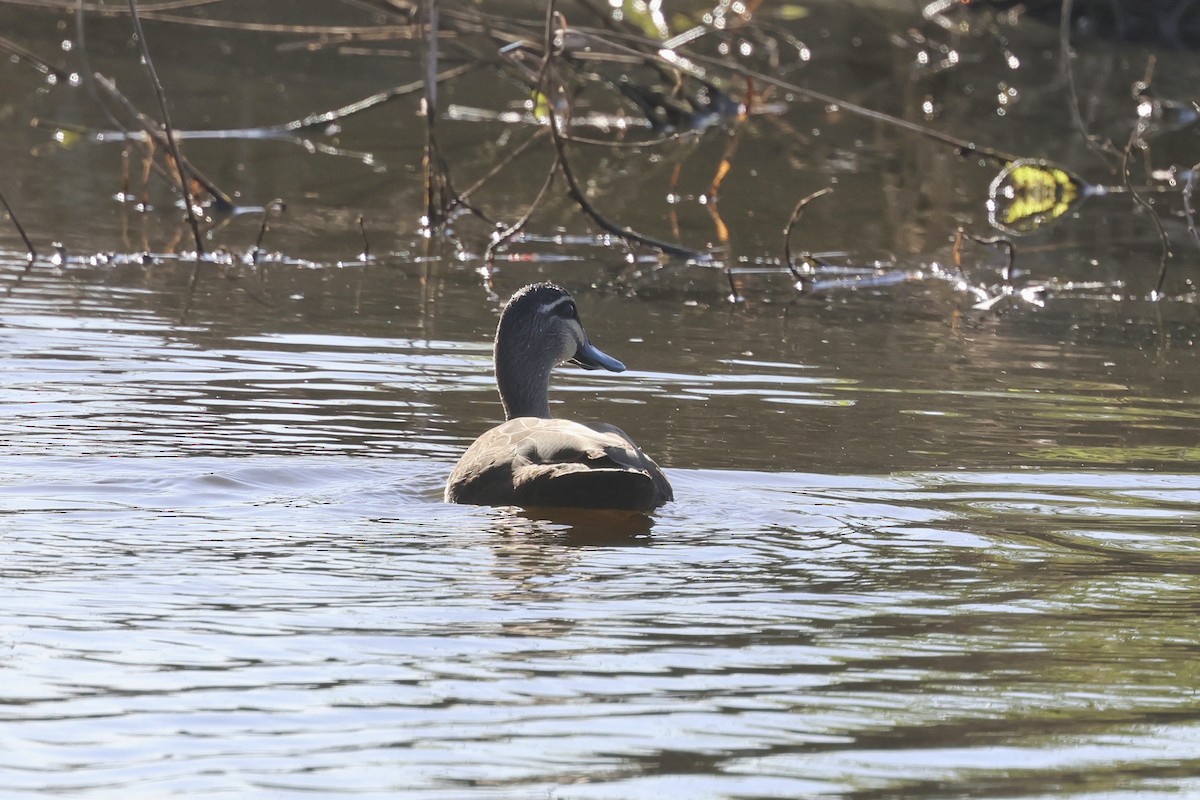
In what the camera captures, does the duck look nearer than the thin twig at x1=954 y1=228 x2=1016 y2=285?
Yes

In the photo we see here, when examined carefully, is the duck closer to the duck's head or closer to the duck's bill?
the duck's head

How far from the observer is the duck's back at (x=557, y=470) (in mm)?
6770

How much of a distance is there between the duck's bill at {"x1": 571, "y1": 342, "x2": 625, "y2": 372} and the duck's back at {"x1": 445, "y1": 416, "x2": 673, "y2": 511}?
56.6 inches

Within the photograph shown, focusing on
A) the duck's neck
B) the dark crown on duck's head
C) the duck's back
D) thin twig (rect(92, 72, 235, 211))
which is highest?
thin twig (rect(92, 72, 235, 211))

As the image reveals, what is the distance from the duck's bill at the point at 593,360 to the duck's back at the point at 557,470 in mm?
1438

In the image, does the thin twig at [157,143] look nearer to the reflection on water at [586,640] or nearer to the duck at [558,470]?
the reflection on water at [586,640]

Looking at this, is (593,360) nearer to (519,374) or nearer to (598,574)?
(519,374)

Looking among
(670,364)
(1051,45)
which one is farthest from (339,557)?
(1051,45)

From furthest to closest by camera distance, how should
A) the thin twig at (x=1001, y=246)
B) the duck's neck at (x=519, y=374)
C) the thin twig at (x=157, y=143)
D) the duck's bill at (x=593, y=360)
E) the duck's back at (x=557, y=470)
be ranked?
the thin twig at (x=157, y=143)
the thin twig at (x=1001, y=246)
the duck's bill at (x=593, y=360)
the duck's neck at (x=519, y=374)
the duck's back at (x=557, y=470)

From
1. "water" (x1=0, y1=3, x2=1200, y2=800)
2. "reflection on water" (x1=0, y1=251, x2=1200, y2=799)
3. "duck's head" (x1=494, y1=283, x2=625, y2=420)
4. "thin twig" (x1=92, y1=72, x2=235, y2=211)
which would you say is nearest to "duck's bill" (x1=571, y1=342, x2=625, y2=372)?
"duck's head" (x1=494, y1=283, x2=625, y2=420)

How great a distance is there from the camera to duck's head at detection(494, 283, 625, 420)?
8.57 m

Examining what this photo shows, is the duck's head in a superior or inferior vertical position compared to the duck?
superior

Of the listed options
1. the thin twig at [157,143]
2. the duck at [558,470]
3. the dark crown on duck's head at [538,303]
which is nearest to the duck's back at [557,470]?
the duck at [558,470]

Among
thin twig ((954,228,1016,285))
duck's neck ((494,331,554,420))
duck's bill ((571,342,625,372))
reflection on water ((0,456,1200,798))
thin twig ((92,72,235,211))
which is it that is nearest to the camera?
reflection on water ((0,456,1200,798))
